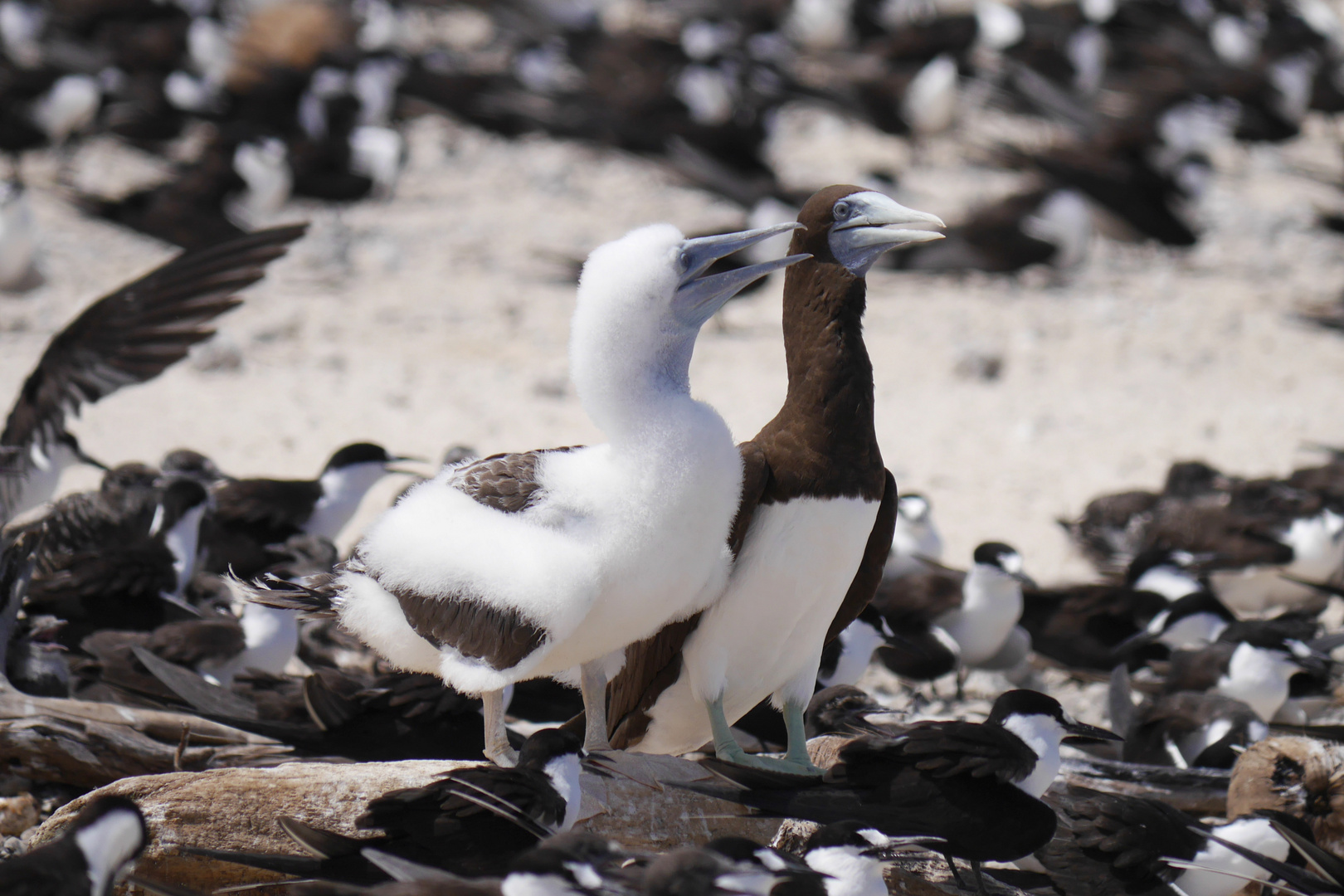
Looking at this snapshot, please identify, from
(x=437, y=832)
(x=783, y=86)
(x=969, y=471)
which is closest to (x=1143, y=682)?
(x=969, y=471)

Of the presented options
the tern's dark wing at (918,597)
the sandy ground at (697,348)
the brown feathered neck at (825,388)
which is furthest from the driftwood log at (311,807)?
the sandy ground at (697,348)

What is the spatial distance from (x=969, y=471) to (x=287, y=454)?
4.41 m

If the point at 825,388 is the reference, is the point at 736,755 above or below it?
below

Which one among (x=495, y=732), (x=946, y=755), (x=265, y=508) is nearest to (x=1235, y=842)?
(x=946, y=755)

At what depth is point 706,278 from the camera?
3846 mm

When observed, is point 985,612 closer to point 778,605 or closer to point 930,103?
point 778,605

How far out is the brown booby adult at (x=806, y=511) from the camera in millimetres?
4113

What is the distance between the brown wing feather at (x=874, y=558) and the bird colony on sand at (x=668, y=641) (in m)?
0.01

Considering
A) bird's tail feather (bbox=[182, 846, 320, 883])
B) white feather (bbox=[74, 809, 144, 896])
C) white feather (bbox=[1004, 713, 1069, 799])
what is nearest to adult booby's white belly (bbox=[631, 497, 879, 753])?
white feather (bbox=[1004, 713, 1069, 799])

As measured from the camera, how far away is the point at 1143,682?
7.20 m

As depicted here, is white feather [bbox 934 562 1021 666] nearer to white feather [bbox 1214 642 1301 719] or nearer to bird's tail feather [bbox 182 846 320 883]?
white feather [bbox 1214 642 1301 719]

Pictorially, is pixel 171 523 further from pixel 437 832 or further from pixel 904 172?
pixel 904 172

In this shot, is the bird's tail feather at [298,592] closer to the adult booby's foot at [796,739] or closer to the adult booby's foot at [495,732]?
the adult booby's foot at [495,732]

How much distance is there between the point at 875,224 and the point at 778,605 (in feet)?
3.61
